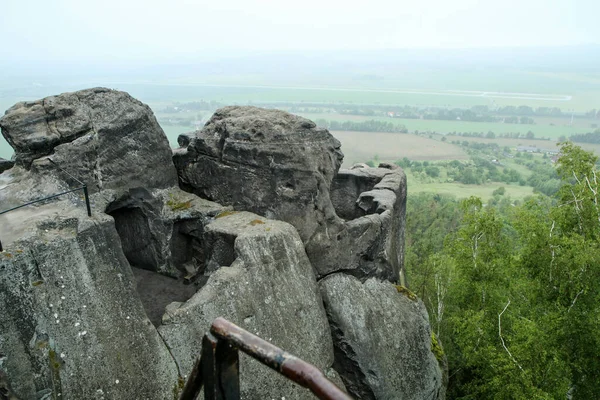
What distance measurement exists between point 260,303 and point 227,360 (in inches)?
190

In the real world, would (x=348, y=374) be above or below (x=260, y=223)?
below

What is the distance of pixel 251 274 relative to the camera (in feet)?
27.1

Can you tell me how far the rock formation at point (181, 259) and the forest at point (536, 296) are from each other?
127 inches

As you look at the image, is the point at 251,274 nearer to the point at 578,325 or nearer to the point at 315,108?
the point at 578,325

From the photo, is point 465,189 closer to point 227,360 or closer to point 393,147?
point 393,147

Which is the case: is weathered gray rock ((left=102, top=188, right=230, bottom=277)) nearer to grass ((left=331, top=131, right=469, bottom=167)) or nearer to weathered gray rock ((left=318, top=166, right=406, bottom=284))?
weathered gray rock ((left=318, top=166, right=406, bottom=284))

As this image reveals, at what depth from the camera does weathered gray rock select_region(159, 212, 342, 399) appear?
743cm

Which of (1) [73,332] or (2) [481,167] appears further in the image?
(2) [481,167]

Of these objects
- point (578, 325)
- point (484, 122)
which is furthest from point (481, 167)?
point (578, 325)

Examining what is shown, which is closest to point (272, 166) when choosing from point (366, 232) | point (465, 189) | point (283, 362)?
point (366, 232)

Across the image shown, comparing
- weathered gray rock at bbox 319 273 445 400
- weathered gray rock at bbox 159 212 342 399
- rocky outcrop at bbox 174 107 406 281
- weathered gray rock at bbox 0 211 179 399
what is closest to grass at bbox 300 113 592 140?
rocky outcrop at bbox 174 107 406 281

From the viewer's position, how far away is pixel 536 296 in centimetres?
1300

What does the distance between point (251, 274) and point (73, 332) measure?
2778mm

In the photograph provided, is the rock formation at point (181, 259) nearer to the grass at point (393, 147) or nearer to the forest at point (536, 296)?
the forest at point (536, 296)
